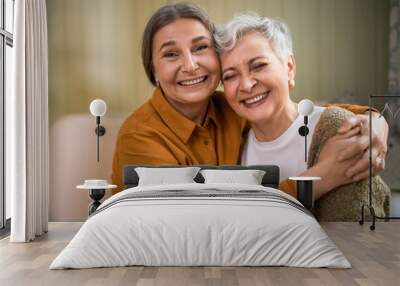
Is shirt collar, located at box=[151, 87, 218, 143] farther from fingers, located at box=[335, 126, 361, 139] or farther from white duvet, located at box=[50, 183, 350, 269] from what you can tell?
white duvet, located at box=[50, 183, 350, 269]

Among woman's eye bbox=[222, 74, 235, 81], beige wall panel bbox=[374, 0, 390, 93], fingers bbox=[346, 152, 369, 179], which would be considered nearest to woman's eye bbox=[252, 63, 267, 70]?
woman's eye bbox=[222, 74, 235, 81]

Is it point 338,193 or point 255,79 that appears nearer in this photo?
point 255,79

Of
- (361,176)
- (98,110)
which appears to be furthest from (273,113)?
(98,110)

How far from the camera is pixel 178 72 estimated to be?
6.53 metres

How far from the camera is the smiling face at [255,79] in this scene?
6.51m

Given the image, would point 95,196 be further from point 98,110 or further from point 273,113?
point 273,113

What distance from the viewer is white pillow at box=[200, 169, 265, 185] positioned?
6.09 metres

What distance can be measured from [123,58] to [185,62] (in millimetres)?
793

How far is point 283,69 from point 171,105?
126cm

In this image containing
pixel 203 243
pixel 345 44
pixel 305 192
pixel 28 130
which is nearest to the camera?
pixel 203 243

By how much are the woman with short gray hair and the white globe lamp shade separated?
1328 mm

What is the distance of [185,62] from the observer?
6500 mm

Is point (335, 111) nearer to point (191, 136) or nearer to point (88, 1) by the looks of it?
point (191, 136)

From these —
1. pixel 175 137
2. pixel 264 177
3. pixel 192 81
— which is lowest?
pixel 264 177
